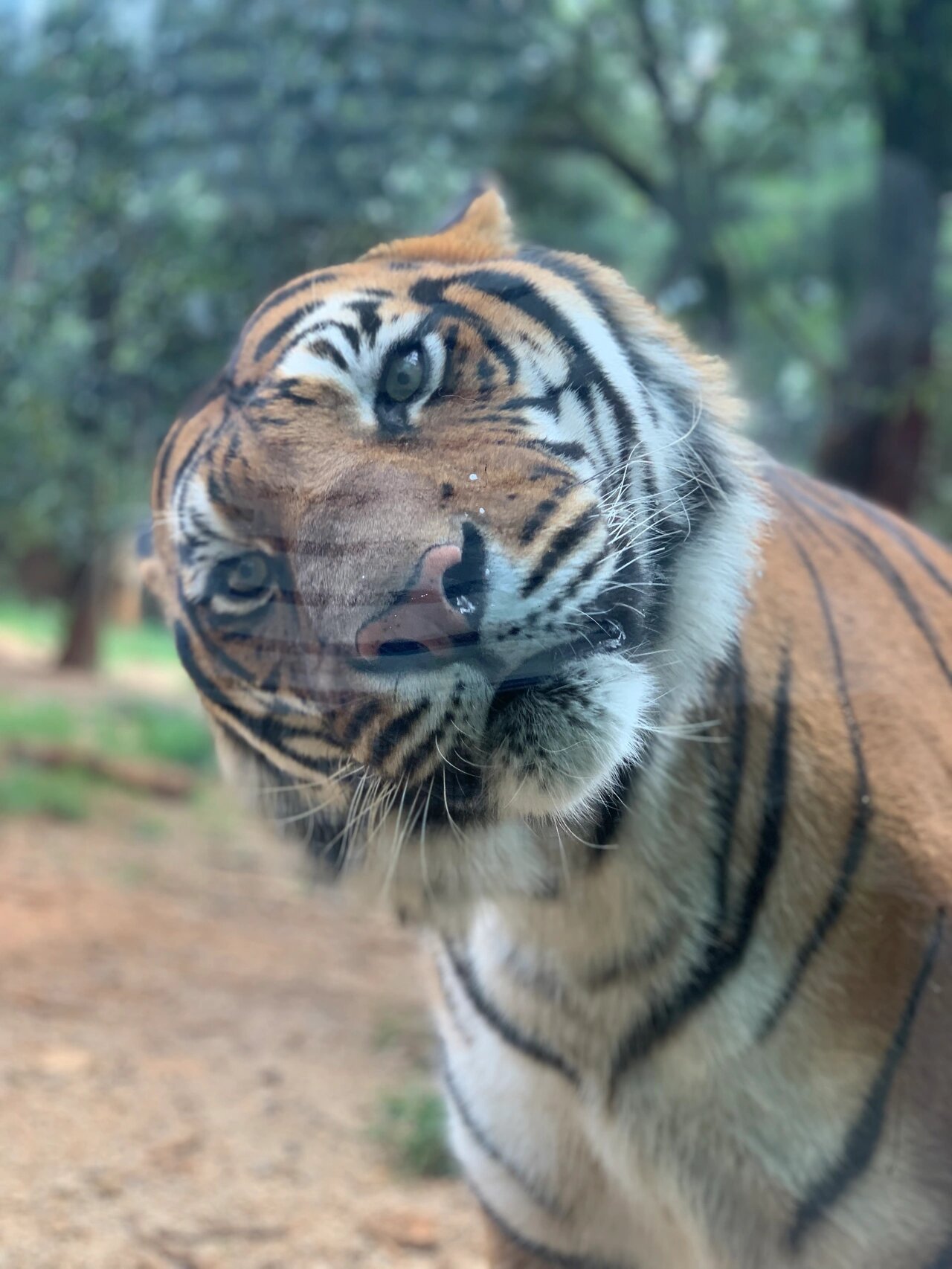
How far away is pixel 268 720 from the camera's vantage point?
1222 millimetres

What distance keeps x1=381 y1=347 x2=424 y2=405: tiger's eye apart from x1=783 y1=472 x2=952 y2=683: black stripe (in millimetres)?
558

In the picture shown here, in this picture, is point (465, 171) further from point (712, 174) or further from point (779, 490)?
point (779, 490)

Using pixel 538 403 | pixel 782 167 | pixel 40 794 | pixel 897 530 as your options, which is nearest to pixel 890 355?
pixel 782 167

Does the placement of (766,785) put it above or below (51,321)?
below

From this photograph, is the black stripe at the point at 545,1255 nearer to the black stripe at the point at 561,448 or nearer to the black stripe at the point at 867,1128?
the black stripe at the point at 867,1128

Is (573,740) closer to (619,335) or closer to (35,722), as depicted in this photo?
(619,335)

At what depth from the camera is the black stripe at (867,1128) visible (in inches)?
43.9

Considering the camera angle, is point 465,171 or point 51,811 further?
point 51,811

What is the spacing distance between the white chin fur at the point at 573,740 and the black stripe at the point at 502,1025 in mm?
425

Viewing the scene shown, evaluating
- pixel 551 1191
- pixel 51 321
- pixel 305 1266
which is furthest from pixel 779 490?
pixel 51 321

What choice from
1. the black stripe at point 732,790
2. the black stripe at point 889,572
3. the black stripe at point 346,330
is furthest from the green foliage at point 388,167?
the black stripe at point 732,790

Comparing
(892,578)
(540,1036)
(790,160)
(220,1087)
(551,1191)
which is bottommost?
(220,1087)

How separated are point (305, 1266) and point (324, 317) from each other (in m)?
1.50

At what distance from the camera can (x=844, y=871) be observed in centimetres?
116
